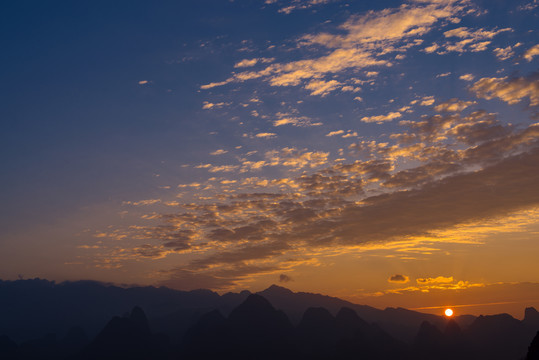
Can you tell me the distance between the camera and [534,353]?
59.5 m
